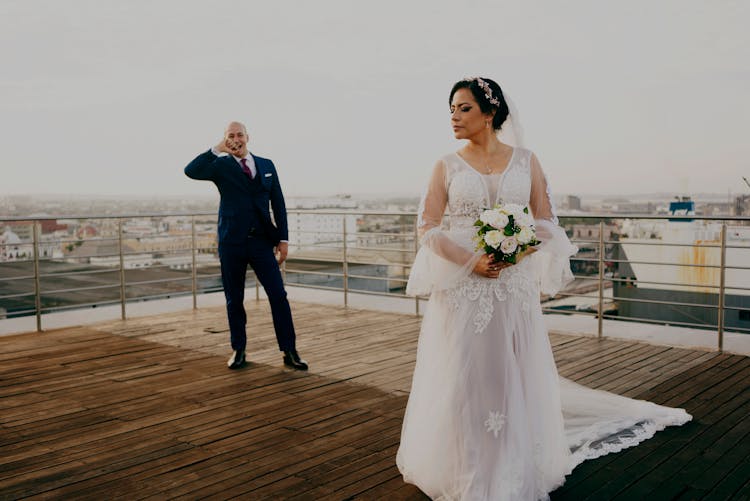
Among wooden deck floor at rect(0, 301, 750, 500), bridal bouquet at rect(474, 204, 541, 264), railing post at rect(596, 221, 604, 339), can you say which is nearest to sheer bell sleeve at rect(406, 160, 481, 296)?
bridal bouquet at rect(474, 204, 541, 264)

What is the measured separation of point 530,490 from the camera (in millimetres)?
2273

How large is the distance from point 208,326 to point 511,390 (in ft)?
13.8

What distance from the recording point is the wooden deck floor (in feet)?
8.38

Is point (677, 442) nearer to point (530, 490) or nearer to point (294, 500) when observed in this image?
point (530, 490)

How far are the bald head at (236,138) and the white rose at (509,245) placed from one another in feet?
8.22

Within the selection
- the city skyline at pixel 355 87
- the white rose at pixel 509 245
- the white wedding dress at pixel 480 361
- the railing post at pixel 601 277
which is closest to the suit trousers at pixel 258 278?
the white wedding dress at pixel 480 361

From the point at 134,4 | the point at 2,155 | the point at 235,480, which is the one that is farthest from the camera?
the point at 2,155

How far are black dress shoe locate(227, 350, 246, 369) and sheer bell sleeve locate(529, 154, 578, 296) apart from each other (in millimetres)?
2530

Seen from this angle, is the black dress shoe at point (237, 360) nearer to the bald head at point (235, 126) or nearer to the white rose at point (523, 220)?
the bald head at point (235, 126)

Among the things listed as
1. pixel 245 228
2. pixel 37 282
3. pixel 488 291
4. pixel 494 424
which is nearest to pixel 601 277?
pixel 245 228

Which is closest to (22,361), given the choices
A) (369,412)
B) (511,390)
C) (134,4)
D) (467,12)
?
(369,412)

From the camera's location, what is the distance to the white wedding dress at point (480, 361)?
7.62ft

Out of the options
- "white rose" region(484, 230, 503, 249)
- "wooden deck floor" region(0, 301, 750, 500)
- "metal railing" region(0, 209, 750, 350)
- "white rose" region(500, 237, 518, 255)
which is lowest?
"wooden deck floor" region(0, 301, 750, 500)

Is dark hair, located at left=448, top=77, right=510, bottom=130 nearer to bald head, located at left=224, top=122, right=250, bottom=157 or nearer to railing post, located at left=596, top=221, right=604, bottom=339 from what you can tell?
bald head, located at left=224, top=122, right=250, bottom=157
